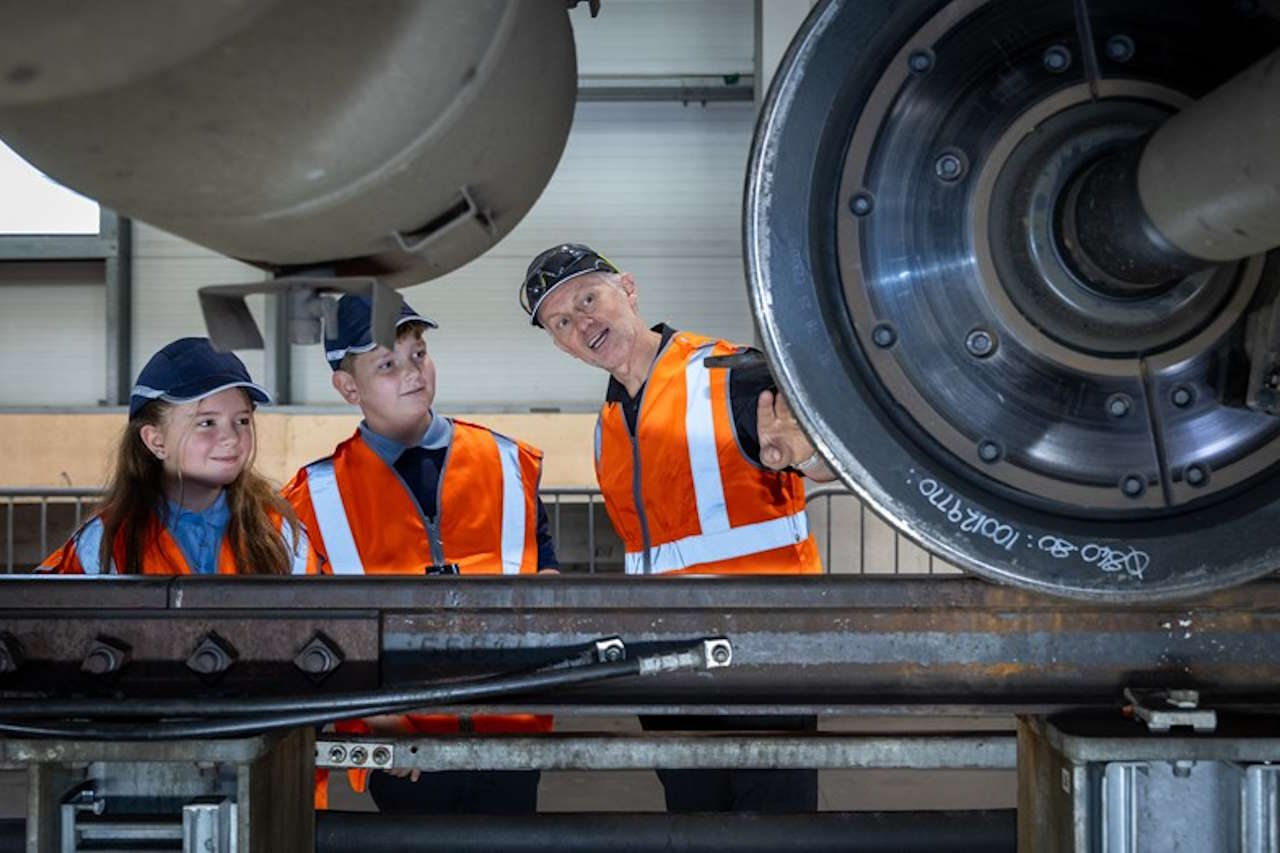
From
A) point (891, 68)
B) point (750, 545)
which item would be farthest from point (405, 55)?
point (750, 545)

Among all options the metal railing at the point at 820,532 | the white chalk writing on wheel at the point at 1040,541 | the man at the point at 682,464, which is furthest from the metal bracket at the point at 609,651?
the metal railing at the point at 820,532

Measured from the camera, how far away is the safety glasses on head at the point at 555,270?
284 cm

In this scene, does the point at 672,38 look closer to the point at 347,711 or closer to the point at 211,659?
the point at 211,659

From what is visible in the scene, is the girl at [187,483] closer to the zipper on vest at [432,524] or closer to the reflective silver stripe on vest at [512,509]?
the zipper on vest at [432,524]

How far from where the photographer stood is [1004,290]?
1.48 meters

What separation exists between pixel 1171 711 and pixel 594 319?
5.56 feet

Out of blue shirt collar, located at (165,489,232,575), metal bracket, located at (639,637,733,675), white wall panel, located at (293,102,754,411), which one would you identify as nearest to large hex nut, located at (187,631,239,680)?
metal bracket, located at (639,637,733,675)

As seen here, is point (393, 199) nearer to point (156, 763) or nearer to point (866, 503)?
point (866, 503)

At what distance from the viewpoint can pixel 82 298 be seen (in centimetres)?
824

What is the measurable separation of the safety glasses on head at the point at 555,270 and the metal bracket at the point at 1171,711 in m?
1.69

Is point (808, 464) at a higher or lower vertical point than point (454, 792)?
higher

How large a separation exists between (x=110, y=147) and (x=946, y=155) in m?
0.93

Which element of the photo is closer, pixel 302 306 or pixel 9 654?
pixel 302 306

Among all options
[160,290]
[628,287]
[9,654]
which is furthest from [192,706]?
[160,290]
